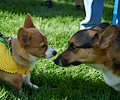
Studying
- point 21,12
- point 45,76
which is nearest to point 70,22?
point 21,12

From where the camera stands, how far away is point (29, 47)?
2.53m

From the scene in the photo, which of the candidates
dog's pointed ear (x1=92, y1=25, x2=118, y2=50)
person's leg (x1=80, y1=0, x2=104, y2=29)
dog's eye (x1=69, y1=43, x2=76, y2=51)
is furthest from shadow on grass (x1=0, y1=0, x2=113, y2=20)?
dog's pointed ear (x1=92, y1=25, x2=118, y2=50)

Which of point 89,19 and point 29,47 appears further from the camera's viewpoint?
point 89,19

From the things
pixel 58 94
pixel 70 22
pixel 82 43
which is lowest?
pixel 58 94

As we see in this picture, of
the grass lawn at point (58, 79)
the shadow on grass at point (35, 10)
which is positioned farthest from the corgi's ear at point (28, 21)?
the shadow on grass at point (35, 10)

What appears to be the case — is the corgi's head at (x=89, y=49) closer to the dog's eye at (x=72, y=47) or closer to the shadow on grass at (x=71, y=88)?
the dog's eye at (x=72, y=47)

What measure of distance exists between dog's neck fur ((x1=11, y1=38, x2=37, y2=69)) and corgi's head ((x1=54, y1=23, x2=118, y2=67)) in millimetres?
406

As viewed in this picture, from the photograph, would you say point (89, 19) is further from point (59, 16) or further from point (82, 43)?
point (82, 43)

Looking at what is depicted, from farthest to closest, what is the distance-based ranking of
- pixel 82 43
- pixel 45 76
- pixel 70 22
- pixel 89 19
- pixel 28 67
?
pixel 70 22 < pixel 89 19 < pixel 45 76 < pixel 28 67 < pixel 82 43

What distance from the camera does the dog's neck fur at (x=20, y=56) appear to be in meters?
2.51

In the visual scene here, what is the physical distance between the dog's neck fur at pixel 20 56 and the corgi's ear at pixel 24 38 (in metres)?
0.07

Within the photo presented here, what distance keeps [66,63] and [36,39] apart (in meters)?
0.45

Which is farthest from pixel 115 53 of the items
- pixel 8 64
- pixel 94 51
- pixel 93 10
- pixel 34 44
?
pixel 93 10

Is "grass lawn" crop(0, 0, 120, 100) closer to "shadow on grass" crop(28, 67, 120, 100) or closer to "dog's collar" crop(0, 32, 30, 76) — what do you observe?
"shadow on grass" crop(28, 67, 120, 100)
